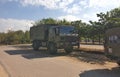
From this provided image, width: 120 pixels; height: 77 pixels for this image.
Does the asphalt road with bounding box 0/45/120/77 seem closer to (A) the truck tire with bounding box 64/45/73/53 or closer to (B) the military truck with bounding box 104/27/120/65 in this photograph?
(B) the military truck with bounding box 104/27/120/65

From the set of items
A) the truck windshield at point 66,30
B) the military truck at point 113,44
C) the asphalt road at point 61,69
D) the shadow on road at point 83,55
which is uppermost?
the truck windshield at point 66,30

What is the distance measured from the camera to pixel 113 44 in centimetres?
1440

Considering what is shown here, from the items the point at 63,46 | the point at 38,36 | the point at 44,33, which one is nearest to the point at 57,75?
the point at 63,46

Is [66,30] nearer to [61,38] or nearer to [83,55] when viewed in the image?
[61,38]

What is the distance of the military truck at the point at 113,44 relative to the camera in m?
14.0

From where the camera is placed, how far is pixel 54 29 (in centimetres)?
2675

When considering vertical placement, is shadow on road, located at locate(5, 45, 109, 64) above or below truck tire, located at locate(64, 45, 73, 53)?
below

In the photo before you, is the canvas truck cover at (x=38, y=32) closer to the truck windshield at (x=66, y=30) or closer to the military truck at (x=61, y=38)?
Result: the military truck at (x=61, y=38)

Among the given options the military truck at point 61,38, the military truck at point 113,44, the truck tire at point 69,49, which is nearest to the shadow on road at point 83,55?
the truck tire at point 69,49

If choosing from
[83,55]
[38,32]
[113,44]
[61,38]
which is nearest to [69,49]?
[61,38]

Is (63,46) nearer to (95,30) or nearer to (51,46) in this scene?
(51,46)

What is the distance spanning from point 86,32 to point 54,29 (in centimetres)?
412

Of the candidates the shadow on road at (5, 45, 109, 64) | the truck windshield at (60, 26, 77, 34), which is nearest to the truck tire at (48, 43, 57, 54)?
the shadow on road at (5, 45, 109, 64)

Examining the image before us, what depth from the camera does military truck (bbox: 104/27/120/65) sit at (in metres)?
14.0
